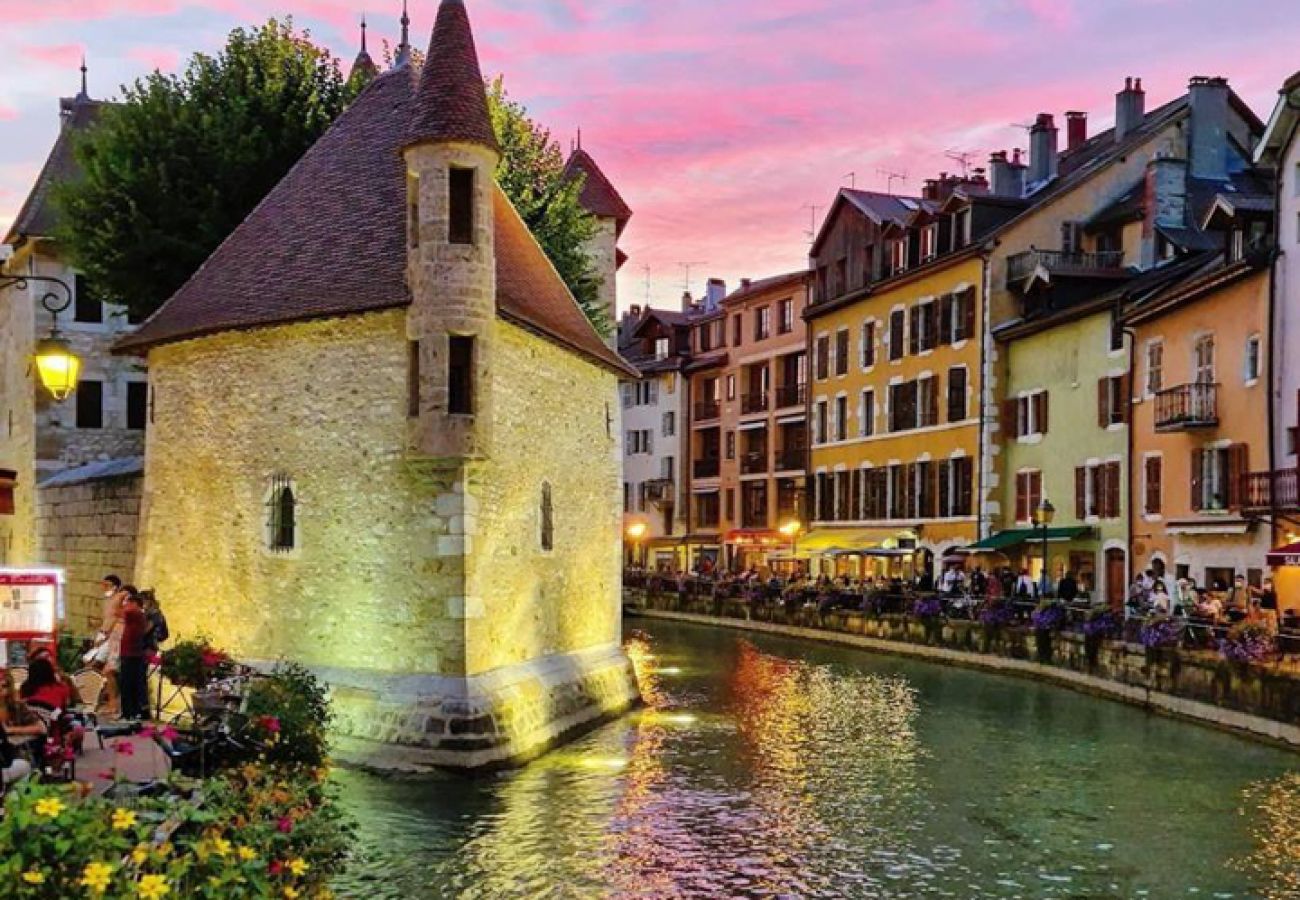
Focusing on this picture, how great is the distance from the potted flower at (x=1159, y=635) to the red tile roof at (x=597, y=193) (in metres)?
19.3

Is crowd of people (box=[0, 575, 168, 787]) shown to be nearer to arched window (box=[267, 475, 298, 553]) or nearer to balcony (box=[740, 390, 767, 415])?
arched window (box=[267, 475, 298, 553])

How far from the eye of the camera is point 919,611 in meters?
34.8

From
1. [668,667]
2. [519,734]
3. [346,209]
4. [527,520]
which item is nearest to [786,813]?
[519,734]

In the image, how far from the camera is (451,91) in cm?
1822

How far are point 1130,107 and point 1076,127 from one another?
5.29 metres

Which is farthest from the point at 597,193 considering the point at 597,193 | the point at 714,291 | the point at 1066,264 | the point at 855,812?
the point at 714,291

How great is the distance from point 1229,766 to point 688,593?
31767 mm

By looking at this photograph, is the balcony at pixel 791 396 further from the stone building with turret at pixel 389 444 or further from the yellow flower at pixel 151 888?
the yellow flower at pixel 151 888

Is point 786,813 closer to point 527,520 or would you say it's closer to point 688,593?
point 527,520

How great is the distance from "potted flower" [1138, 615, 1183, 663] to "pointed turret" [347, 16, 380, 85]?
17.9 m

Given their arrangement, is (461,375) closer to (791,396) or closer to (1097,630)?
(1097,630)

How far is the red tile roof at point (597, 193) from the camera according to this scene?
38.3 metres

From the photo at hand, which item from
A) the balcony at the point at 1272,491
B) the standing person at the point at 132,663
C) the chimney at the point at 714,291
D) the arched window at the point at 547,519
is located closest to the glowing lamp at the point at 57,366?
the standing person at the point at 132,663

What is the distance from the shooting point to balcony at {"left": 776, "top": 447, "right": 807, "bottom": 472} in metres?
53.6
